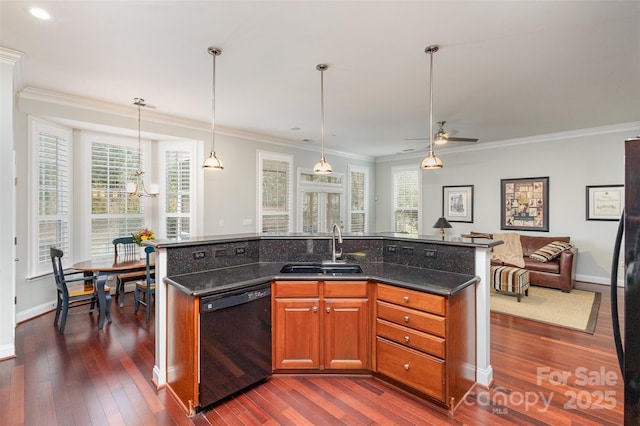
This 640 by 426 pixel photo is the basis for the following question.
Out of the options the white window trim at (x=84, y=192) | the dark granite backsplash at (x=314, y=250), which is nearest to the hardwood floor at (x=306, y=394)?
the dark granite backsplash at (x=314, y=250)

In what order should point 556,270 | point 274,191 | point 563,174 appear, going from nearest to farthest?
point 556,270
point 563,174
point 274,191

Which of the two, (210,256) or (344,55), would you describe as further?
(344,55)

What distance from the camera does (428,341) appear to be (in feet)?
7.09

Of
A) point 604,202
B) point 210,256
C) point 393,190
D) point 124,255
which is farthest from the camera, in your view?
point 393,190

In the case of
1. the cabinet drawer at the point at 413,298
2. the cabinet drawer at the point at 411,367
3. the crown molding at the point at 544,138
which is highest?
the crown molding at the point at 544,138

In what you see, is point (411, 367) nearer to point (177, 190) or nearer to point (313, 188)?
point (177, 190)

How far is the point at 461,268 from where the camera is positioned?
2566 mm

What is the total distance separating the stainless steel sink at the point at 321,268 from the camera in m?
2.87

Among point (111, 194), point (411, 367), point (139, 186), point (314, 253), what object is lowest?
point (411, 367)

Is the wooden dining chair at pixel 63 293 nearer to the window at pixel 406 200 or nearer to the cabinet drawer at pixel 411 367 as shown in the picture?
the cabinet drawer at pixel 411 367

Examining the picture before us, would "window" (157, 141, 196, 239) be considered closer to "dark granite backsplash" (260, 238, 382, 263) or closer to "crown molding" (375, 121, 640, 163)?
"dark granite backsplash" (260, 238, 382, 263)

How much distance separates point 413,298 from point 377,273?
42 cm

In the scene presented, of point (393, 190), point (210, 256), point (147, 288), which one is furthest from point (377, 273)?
point (393, 190)

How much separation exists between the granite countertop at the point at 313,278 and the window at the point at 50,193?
2.97m
